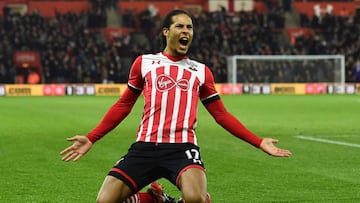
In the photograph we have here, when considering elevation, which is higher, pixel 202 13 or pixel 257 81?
pixel 202 13

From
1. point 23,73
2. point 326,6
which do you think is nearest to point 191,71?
point 23,73

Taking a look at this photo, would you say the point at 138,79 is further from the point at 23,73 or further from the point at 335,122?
the point at 23,73

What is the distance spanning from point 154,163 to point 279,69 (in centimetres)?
4113

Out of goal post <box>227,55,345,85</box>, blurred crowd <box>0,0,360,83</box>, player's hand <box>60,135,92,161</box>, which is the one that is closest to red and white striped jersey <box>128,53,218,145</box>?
player's hand <box>60,135,92,161</box>

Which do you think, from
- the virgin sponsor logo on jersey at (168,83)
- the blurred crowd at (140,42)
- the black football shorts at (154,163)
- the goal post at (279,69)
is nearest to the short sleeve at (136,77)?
the virgin sponsor logo on jersey at (168,83)

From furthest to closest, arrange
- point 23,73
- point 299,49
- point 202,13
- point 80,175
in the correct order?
point 202,13, point 299,49, point 23,73, point 80,175

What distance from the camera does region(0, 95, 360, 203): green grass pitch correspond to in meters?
8.89

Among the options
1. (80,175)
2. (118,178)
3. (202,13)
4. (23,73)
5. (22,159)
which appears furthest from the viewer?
(202,13)

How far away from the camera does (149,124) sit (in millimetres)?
6367

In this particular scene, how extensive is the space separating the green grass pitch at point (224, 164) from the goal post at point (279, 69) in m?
25.0

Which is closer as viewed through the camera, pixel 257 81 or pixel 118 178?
pixel 118 178

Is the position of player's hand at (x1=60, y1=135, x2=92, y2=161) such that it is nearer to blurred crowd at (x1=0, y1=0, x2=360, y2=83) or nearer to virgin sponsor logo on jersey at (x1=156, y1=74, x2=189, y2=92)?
virgin sponsor logo on jersey at (x1=156, y1=74, x2=189, y2=92)

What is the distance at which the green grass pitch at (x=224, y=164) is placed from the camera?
8.89 m

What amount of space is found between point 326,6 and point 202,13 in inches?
354
